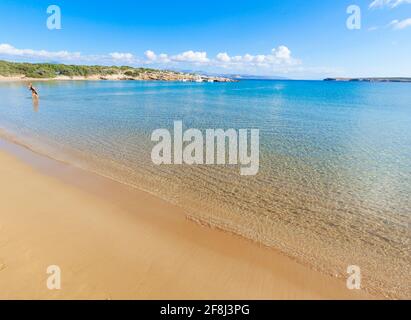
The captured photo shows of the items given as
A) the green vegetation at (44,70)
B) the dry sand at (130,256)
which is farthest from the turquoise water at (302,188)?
the green vegetation at (44,70)

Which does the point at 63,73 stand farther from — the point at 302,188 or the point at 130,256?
the point at 130,256

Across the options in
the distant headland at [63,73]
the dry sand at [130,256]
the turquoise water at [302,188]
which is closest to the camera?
the dry sand at [130,256]

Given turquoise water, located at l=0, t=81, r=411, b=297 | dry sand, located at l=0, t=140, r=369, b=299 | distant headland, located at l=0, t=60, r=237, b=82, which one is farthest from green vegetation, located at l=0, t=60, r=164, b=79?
dry sand, located at l=0, t=140, r=369, b=299

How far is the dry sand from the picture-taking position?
529 cm

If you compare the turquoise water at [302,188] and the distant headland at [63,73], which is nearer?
the turquoise water at [302,188]

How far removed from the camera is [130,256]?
621 cm

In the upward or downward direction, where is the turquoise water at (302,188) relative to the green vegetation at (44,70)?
downward

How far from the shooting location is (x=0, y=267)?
5539 mm

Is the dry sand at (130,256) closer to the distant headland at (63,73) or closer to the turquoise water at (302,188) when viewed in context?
the turquoise water at (302,188)

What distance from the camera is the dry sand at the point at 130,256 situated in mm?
5285

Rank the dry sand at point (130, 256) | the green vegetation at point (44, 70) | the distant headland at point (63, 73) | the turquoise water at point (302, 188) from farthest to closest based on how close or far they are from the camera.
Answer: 1. the green vegetation at point (44, 70)
2. the distant headland at point (63, 73)
3. the turquoise water at point (302, 188)
4. the dry sand at point (130, 256)

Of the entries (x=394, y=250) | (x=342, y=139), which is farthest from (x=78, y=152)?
(x=342, y=139)

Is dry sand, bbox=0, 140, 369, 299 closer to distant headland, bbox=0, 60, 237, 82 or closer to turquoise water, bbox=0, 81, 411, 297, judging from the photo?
turquoise water, bbox=0, 81, 411, 297
